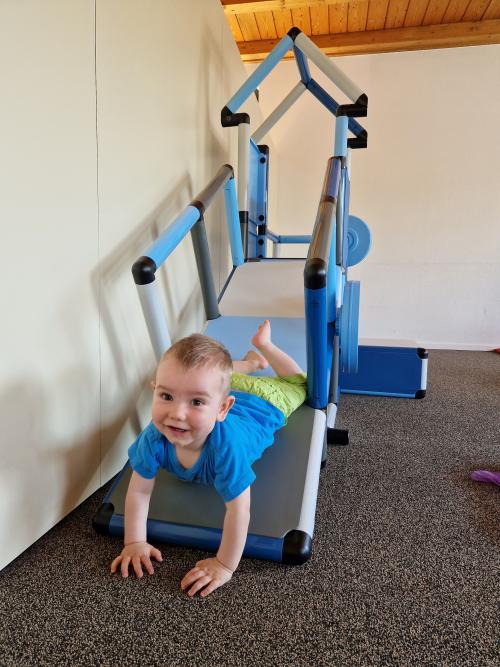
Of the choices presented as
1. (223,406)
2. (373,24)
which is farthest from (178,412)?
(373,24)

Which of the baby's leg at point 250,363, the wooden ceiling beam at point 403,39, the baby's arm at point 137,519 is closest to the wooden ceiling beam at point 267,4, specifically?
the wooden ceiling beam at point 403,39

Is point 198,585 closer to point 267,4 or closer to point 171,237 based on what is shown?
point 171,237

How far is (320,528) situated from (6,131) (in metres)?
1.23

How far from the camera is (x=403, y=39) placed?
4.40 meters

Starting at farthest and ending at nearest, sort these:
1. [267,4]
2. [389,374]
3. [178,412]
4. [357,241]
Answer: [267,4] → [357,241] → [389,374] → [178,412]

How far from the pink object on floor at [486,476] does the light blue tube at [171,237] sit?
1253mm

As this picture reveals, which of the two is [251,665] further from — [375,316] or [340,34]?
[340,34]

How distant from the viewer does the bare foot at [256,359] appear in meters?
1.74

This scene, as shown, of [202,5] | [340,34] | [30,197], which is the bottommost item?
[30,197]

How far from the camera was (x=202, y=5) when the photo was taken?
7.59 ft

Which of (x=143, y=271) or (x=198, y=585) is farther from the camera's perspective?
(x=143, y=271)

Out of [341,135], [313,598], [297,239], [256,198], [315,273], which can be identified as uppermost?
[341,135]

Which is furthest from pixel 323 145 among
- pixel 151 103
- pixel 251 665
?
pixel 251 665

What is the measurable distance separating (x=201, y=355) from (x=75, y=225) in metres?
0.59
